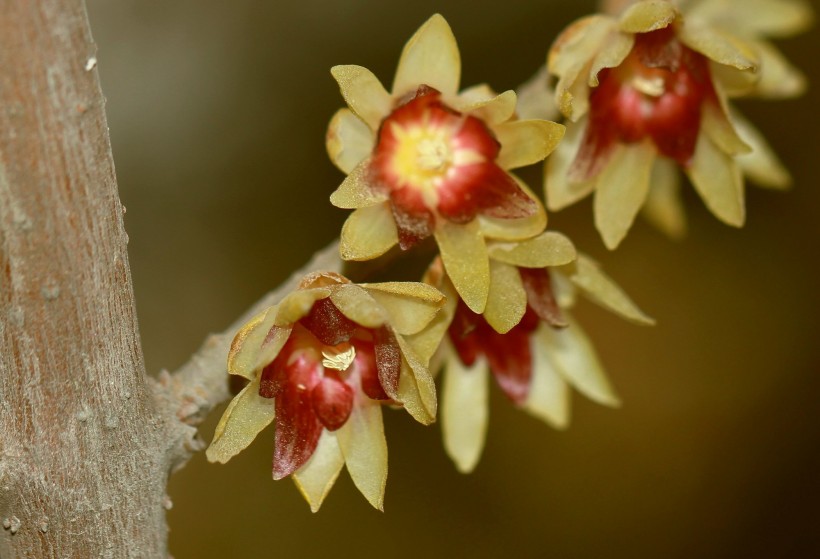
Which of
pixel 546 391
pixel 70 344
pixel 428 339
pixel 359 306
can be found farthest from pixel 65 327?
pixel 546 391

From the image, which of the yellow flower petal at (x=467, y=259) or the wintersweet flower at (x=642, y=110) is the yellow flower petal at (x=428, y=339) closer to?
the yellow flower petal at (x=467, y=259)

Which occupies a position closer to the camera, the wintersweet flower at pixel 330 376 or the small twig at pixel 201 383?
the wintersweet flower at pixel 330 376

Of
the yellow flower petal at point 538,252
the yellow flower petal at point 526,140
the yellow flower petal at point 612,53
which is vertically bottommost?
the yellow flower petal at point 538,252

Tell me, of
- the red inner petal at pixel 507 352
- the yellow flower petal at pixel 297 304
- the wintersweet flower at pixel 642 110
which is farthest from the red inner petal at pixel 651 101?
the yellow flower petal at pixel 297 304

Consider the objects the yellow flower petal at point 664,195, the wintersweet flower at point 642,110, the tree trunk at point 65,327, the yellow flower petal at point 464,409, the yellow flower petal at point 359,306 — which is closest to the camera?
the tree trunk at point 65,327

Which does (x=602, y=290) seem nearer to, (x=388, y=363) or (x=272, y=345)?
(x=388, y=363)

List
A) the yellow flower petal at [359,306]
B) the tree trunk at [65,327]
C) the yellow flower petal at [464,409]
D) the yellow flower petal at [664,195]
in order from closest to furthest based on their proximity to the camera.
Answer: the tree trunk at [65,327] < the yellow flower petal at [359,306] < the yellow flower petal at [464,409] < the yellow flower petal at [664,195]

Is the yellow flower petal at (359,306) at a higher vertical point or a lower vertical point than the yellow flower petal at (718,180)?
higher
